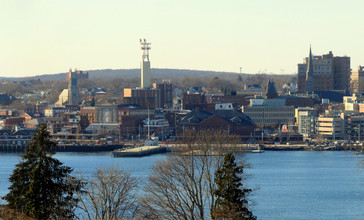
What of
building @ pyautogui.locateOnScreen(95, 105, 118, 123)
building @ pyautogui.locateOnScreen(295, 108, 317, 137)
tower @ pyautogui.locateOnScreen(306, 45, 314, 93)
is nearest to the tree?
building @ pyautogui.locateOnScreen(295, 108, 317, 137)

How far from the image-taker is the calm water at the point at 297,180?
26.6 metres

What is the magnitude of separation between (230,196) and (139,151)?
35.7m

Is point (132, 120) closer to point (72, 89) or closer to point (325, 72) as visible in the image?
point (325, 72)

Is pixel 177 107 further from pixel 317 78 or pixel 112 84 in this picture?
pixel 112 84

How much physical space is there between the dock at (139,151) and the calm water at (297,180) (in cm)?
90

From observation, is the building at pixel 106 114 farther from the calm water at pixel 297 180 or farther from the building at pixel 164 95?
the building at pixel 164 95

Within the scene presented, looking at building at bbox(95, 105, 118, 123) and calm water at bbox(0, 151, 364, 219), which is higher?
building at bbox(95, 105, 118, 123)

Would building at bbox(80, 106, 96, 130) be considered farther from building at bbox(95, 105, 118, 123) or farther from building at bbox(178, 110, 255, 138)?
building at bbox(178, 110, 255, 138)

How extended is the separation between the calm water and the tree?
5.19 m

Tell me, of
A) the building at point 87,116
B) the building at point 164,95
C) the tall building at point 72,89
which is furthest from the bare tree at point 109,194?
the tall building at point 72,89

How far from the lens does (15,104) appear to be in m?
96.1

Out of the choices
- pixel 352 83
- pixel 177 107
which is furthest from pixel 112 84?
pixel 177 107

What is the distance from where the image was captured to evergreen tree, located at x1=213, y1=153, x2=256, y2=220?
53.9 ft

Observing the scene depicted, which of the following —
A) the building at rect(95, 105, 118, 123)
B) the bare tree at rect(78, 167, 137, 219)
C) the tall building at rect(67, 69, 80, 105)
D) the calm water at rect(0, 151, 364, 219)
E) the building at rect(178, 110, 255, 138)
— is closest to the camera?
the bare tree at rect(78, 167, 137, 219)
